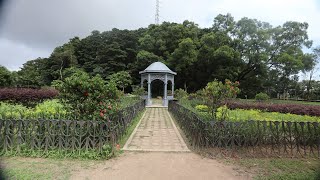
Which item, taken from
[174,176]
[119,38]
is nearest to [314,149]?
[174,176]

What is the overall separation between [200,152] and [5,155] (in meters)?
3.92

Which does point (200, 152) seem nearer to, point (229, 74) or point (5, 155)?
point (5, 155)

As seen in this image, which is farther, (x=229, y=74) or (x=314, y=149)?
(x=229, y=74)

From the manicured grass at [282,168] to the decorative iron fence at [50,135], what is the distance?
2810mm

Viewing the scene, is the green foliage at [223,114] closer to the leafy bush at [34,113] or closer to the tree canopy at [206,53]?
the leafy bush at [34,113]

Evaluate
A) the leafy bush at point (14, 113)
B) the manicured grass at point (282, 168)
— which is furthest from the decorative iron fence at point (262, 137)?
the leafy bush at point (14, 113)

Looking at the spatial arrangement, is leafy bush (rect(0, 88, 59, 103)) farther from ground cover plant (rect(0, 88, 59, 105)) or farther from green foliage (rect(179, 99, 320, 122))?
green foliage (rect(179, 99, 320, 122))

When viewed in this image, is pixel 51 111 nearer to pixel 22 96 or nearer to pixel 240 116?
pixel 240 116

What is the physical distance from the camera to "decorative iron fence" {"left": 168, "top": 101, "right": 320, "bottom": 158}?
230 inches

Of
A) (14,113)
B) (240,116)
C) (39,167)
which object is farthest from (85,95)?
(240,116)

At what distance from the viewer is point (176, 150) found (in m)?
5.88

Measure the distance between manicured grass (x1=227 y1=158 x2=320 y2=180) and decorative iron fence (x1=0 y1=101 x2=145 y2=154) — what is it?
111 inches

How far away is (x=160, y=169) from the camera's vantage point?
4.57 meters

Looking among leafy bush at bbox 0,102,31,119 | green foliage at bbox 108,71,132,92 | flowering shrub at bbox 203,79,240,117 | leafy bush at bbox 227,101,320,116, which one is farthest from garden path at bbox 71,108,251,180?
leafy bush at bbox 227,101,320,116
